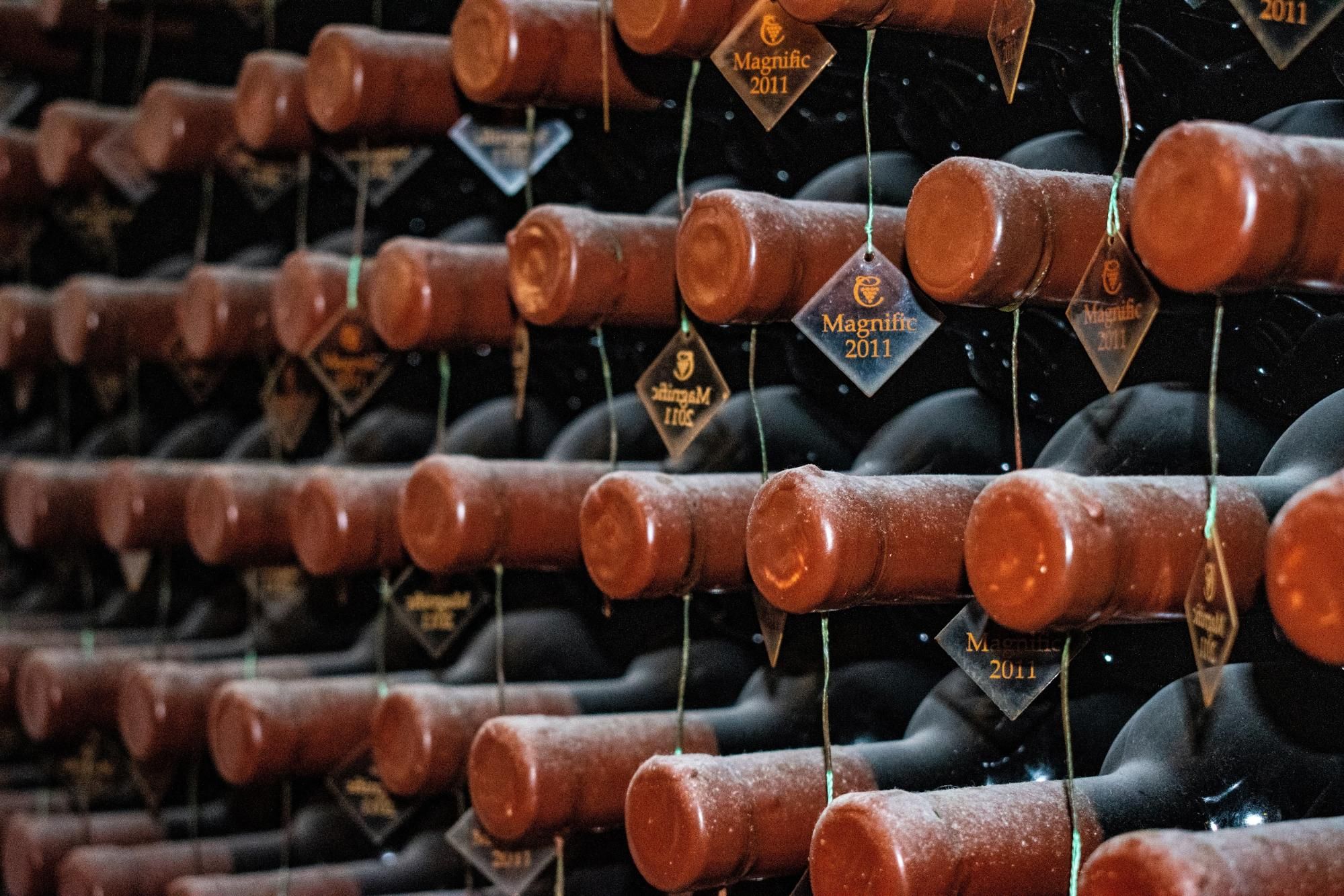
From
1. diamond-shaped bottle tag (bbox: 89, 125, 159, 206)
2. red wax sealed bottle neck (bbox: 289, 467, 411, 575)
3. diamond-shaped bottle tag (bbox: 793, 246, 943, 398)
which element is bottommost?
red wax sealed bottle neck (bbox: 289, 467, 411, 575)

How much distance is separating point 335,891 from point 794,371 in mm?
423

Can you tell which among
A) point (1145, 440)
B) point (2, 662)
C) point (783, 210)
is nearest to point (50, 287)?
point (2, 662)

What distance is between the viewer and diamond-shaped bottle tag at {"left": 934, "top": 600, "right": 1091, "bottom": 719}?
59 cm

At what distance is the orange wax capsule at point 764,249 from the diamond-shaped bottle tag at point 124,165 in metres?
0.68

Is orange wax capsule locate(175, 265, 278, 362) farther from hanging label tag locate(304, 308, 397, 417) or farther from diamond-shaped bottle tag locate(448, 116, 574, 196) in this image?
diamond-shaped bottle tag locate(448, 116, 574, 196)

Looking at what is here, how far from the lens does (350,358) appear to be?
974 mm

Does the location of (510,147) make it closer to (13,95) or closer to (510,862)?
(510,862)

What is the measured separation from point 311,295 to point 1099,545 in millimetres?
607

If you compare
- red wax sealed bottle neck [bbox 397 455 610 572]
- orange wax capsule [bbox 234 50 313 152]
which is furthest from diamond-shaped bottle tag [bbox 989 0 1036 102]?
orange wax capsule [bbox 234 50 313 152]

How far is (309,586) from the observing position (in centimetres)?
110

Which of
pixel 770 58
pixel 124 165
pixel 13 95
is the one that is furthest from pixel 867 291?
pixel 13 95

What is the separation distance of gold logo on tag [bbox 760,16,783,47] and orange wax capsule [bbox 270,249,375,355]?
36cm

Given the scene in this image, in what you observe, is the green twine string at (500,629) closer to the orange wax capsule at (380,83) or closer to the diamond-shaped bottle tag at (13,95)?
the orange wax capsule at (380,83)

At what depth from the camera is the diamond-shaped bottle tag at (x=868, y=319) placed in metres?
0.63
